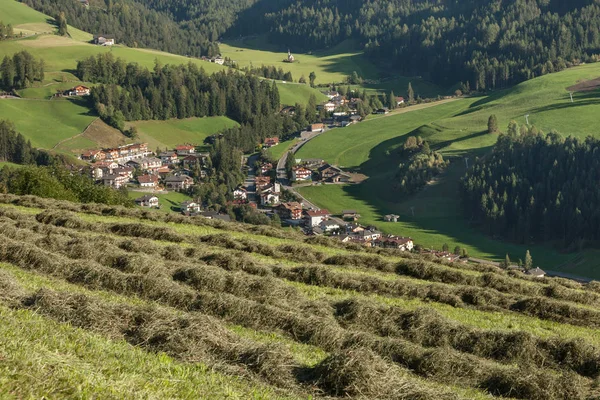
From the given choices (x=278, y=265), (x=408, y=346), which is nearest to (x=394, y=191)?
(x=278, y=265)

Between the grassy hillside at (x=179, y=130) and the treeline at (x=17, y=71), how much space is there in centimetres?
2776

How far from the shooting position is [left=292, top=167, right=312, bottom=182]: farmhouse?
138 metres

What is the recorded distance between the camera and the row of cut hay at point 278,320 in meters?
12.9

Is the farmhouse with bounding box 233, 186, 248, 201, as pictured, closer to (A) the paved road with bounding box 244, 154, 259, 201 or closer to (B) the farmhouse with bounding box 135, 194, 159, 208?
(A) the paved road with bounding box 244, 154, 259, 201

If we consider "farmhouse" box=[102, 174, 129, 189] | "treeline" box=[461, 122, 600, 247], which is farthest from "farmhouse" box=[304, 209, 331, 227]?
"farmhouse" box=[102, 174, 129, 189]

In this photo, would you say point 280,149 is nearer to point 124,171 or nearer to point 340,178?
point 340,178

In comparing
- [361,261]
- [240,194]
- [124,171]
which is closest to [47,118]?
[124,171]

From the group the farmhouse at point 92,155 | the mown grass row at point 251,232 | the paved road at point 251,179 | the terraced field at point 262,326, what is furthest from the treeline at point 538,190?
Answer: the terraced field at point 262,326

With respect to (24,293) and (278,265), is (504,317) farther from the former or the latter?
(24,293)

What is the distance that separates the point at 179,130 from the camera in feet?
583

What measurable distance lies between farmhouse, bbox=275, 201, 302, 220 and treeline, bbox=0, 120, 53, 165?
4563 centimetres

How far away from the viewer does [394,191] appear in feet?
409

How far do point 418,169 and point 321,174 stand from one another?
22975 millimetres

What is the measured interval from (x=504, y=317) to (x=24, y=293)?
12.9m
